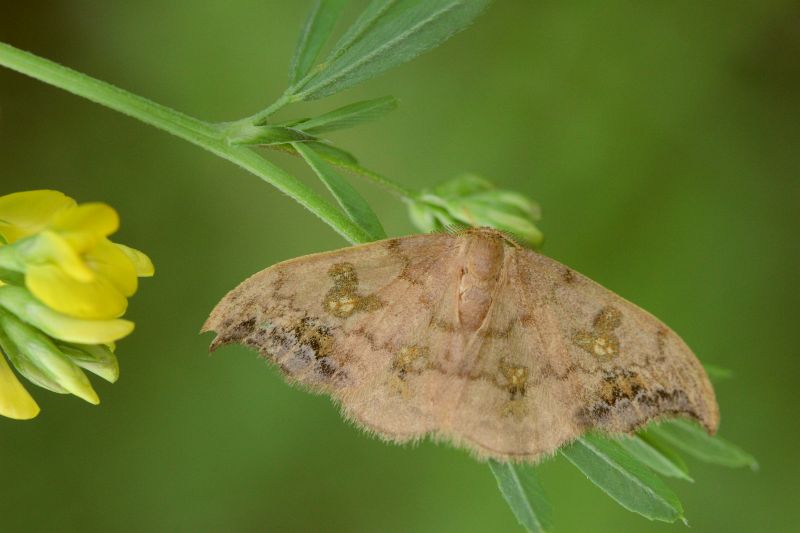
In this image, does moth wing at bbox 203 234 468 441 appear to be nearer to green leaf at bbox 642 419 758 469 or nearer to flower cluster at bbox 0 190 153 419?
flower cluster at bbox 0 190 153 419

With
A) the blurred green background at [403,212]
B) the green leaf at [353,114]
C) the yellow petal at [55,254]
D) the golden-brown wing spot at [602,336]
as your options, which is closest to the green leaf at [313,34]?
the green leaf at [353,114]

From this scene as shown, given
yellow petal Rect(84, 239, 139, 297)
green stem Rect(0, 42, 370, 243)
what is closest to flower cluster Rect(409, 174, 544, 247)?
green stem Rect(0, 42, 370, 243)

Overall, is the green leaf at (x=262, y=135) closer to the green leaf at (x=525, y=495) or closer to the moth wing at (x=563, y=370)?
the moth wing at (x=563, y=370)

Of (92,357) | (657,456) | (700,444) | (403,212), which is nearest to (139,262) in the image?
(92,357)

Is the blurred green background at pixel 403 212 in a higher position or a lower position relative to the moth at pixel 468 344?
higher

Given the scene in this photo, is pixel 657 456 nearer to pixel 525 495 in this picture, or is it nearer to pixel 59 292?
pixel 525 495

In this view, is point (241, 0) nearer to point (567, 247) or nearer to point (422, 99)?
point (422, 99)

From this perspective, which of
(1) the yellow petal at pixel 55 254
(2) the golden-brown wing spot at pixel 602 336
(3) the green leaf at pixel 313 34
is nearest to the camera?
(1) the yellow petal at pixel 55 254
